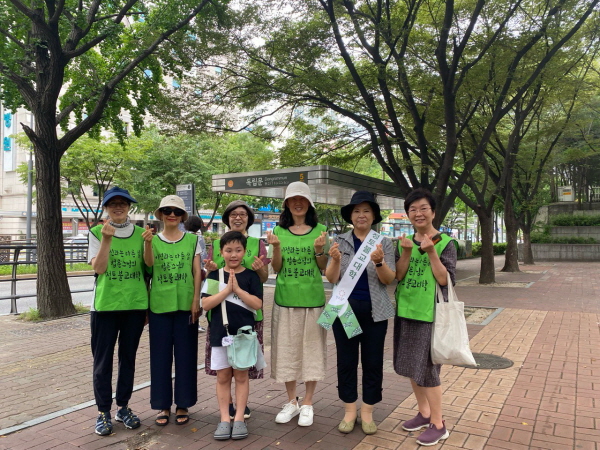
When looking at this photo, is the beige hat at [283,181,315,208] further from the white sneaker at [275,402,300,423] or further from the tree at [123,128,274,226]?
the tree at [123,128,274,226]

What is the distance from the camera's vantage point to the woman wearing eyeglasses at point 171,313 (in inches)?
140

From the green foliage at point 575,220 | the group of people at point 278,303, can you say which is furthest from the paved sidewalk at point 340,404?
the green foliage at point 575,220

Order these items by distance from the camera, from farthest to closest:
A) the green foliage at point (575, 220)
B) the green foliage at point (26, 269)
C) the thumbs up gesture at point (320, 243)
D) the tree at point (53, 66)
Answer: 1. the green foliage at point (575, 220)
2. the green foliage at point (26, 269)
3. the tree at point (53, 66)
4. the thumbs up gesture at point (320, 243)

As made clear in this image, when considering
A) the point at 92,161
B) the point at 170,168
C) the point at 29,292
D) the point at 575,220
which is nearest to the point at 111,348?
the point at 29,292

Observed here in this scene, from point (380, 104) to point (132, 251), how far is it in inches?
383

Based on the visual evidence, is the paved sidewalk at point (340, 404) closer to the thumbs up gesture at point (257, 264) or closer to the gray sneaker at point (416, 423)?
the gray sneaker at point (416, 423)

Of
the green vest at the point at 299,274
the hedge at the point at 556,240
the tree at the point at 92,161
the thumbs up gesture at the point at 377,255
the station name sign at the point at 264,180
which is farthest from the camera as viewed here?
the hedge at the point at 556,240

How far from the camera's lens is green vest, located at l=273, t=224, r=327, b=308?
3564 millimetres

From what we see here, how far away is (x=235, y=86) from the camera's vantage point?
36.1 feet

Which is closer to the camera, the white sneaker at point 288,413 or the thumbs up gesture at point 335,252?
the thumbs up gesture at point 335,252

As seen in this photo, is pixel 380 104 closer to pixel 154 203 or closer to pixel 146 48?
pixel 146 48

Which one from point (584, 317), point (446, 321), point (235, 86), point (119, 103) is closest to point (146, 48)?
point (119, 103)

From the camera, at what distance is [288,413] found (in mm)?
3713

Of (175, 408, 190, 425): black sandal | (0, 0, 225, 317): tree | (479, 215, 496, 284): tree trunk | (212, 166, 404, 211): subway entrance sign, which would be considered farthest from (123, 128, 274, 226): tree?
(175, 408, 190, 425): black sandal
